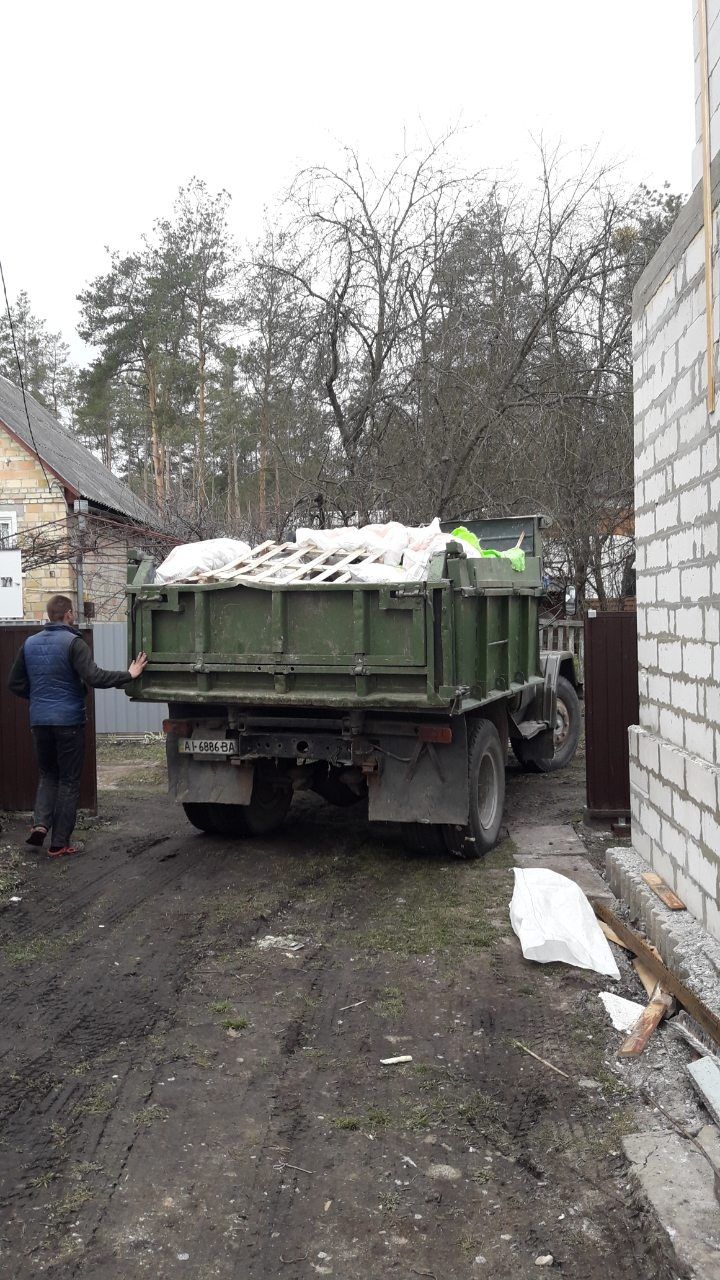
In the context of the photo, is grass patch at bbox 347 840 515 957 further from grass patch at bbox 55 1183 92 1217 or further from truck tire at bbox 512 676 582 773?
truck tire at bbox 512 676 582 773

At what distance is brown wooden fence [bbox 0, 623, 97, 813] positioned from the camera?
870cm

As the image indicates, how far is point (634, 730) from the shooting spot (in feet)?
20.8

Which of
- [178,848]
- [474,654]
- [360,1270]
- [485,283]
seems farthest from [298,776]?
[485,283]

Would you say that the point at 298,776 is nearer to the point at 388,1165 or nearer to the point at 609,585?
the point at 388,1165

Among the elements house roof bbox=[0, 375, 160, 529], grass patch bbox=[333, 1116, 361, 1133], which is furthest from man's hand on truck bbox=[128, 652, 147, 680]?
house roof bbox=[0, 375, 160, 529]

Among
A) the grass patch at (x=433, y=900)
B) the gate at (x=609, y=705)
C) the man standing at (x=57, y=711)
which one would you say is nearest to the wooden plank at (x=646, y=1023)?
the grass patch at (x=433, y=900)

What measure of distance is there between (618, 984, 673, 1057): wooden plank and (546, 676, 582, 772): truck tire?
612 centimetres

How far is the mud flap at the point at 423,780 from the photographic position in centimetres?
671

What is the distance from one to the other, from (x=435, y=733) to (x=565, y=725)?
4.73 meters

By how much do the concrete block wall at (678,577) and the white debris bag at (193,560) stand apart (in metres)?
3.03

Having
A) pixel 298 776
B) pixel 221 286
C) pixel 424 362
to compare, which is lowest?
pixel 298 776

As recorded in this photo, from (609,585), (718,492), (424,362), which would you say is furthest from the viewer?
(609,585)

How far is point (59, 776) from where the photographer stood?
756 cm

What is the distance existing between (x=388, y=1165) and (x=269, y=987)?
1.67 meters
